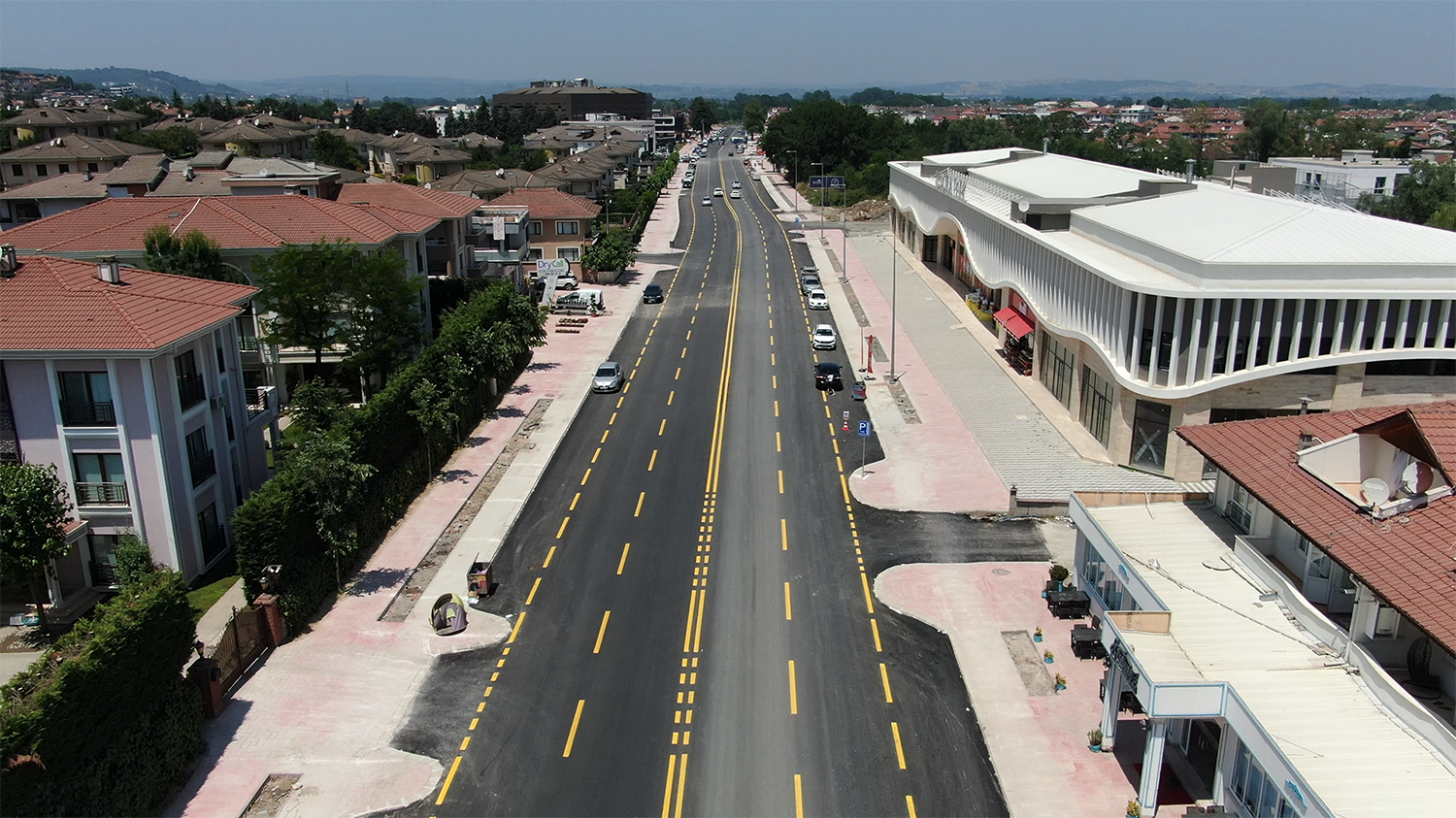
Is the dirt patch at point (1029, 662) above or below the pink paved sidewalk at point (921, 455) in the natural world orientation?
below

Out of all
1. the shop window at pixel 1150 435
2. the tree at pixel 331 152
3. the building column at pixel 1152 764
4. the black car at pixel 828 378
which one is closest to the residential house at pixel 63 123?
the tree at pixel 331 152

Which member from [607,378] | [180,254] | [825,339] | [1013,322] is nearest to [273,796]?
[180,254]

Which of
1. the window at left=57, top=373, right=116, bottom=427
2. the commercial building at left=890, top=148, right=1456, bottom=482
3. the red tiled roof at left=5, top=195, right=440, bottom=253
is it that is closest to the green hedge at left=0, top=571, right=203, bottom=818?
the window at left=57, top=373, right=116, bottom=427

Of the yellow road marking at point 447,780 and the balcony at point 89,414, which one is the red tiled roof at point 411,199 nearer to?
the balcony at point 89,414

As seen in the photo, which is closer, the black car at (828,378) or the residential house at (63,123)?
the black car at (828,378)

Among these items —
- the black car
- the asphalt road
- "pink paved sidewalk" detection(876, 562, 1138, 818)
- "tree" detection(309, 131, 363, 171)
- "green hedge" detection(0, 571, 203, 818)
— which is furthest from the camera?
"tree" detection(309, 131, 363, 171)

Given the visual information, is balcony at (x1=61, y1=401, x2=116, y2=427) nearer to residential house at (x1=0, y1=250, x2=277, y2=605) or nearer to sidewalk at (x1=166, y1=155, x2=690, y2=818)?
residential house at (x1=0, y1=250, x2=277, y2=605)

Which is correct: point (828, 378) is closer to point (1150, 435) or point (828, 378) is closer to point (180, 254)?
point (1150, 435)
